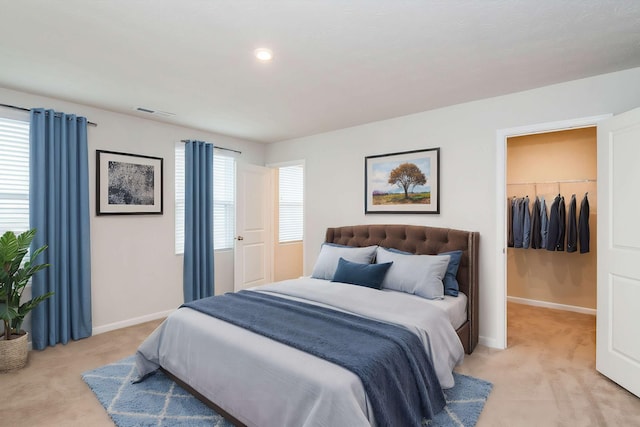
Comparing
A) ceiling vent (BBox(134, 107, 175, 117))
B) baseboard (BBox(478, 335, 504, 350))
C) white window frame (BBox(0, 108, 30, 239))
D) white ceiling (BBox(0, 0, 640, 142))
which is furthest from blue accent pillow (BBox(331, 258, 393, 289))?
white window frame (BBox(0, 108, 30, 239))

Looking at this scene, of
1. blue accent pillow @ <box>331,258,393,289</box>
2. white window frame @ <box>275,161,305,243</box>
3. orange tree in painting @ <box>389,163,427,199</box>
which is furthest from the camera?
white window frame @ <box>275,161,305,243</box>

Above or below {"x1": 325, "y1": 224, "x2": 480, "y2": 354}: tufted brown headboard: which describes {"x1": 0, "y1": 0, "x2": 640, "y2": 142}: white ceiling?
above

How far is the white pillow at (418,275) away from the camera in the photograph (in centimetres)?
297

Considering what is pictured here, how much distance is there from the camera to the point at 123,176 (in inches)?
150

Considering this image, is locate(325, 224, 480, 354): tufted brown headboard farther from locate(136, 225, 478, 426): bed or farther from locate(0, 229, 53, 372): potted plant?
locate(0, 229, 53, 372): potted plant

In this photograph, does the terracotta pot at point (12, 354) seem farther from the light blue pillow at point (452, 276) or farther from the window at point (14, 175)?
the light blue pillow at point (452, 276)

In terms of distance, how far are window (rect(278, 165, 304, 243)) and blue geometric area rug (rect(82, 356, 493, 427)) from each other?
3.39m

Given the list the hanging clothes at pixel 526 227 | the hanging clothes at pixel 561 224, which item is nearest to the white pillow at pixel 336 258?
the hanging clothes at pixel 526 227

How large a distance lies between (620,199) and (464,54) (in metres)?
1.57

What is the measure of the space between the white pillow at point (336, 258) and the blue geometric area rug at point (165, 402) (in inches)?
53.6

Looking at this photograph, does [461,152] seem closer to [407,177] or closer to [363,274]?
[407,177]

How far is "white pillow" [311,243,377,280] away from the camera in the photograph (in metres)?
3.62

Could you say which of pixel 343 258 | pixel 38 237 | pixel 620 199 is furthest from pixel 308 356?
pixel 38 237

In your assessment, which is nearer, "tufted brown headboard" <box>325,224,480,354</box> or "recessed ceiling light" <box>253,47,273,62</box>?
"recessed ceiling light" <box>253,47,273,62</box>
